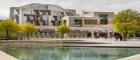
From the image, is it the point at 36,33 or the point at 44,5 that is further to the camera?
the point at 44,5

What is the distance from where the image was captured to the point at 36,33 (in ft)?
334

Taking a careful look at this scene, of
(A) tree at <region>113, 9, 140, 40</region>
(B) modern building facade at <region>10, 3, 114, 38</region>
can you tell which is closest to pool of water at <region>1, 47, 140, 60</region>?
(A) tree at <region>113, 9, 140, 40</region>

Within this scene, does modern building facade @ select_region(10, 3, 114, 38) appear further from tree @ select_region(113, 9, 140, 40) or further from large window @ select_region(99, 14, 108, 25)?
tree @ select_region(113, 9, 140, 40)

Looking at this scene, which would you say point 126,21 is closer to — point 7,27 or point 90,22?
point 7,27

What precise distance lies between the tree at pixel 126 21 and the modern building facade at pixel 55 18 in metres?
28.8

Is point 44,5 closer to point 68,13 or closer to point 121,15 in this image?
point 68,13

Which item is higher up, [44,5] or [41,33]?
[44,5]

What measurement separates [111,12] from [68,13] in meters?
28.5

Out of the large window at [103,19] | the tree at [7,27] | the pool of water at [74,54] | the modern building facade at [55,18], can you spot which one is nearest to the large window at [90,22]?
the modern building facade at [55,18]

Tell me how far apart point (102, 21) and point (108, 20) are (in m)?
2.54

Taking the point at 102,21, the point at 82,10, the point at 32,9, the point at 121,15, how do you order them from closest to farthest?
1. the point at 121,15
2. the point at 102,21
3. the point at 32,9
4. the point at 82,10

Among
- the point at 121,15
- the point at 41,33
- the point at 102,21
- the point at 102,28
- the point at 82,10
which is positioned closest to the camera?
the point at 121,15

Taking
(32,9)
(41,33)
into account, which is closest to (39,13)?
(32,9)

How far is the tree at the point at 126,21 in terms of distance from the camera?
69938mm
